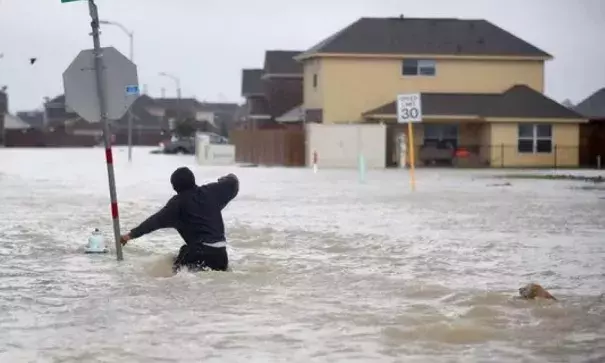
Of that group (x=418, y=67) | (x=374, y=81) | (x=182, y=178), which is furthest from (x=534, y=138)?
(x=182, y=178)

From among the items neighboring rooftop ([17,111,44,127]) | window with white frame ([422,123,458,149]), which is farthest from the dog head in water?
neighboring rooftop ([17,111,44,127])

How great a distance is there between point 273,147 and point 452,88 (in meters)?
9.47

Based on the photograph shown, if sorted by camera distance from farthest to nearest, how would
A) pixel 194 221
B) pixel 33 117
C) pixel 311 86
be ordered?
pixel 33 117
pixel 311 86
pixel 194 221

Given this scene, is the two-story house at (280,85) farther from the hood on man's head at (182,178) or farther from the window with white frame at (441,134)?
the hood on man's head at (182,178)

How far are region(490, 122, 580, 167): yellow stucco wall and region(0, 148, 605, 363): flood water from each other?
104 feet

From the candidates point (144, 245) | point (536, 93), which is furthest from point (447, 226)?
point (536, 93)

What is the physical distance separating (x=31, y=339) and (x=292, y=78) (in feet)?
229

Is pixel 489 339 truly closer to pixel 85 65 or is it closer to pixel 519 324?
pixel 519 324

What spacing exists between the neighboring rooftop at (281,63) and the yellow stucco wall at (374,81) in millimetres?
20010

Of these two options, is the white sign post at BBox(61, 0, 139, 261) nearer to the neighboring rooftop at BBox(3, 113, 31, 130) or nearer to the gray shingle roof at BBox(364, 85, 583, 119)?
the gray shingle roof at BBox(364, 85, 583, 119)

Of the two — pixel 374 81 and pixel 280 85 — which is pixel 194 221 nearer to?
pixel 374 81

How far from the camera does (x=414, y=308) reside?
414 inches

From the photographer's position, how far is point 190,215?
12.2 m

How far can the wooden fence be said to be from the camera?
182 ft
